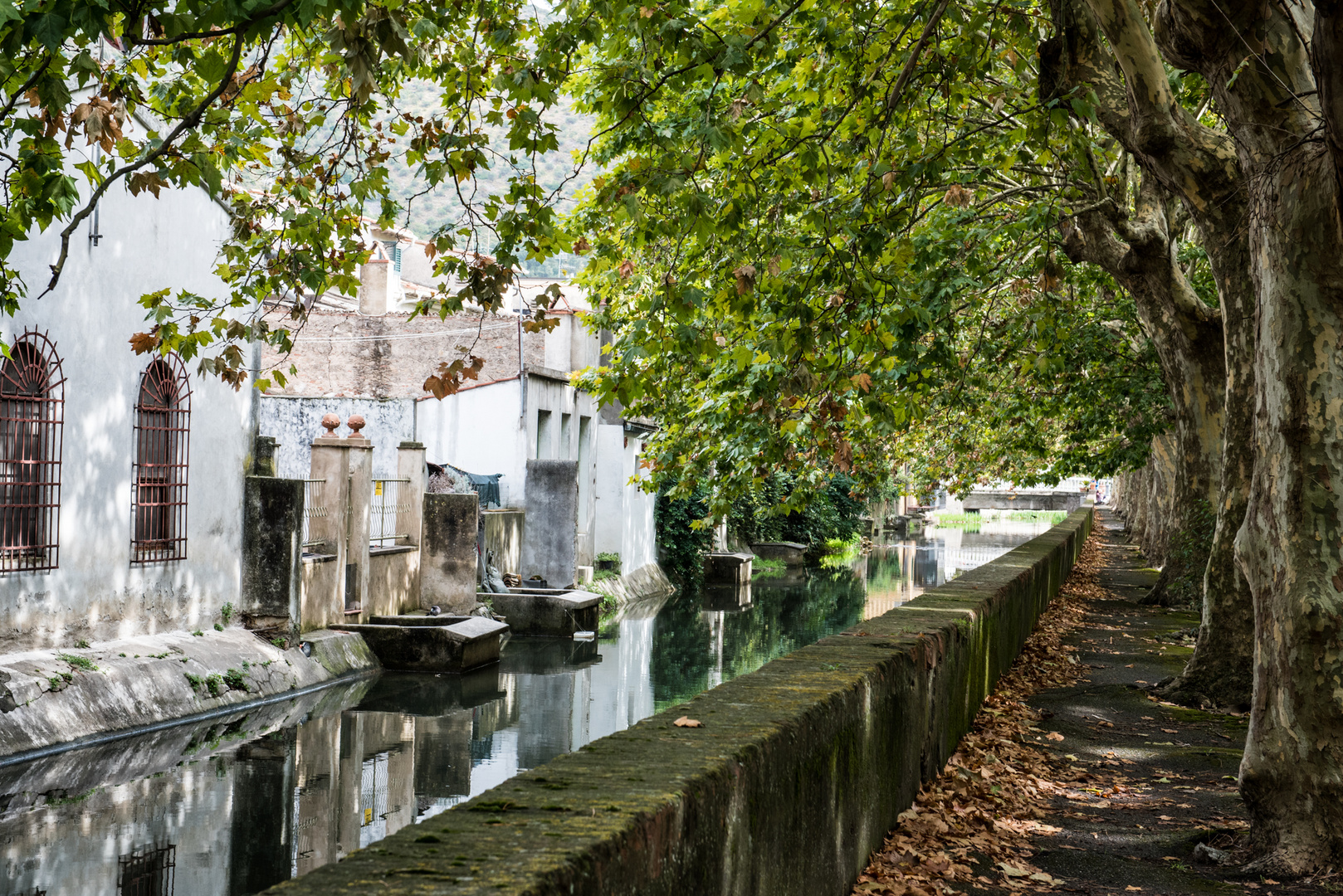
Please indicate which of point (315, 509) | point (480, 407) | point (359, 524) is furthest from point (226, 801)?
→ point (480, 407)

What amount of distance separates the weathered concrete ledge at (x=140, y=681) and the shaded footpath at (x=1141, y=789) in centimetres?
824

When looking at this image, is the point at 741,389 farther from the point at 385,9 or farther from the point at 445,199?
the point at 445,199

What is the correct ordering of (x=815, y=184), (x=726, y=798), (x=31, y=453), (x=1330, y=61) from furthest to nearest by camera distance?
(x=31, y=453) < (x=815, y=184) < (x=1330, y=61) < (x=726, y=798)

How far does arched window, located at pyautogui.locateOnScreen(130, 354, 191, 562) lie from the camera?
13.7m

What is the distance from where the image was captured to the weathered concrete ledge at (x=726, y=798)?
2475 millimetres

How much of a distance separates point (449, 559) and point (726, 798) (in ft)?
57.3

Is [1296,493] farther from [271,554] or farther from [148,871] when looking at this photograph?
[271,554]

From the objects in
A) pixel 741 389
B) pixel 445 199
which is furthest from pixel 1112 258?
pixel 445 199

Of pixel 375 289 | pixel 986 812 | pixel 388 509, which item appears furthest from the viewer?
pixel 375 289

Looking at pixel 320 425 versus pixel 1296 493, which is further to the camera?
pixel 320 425

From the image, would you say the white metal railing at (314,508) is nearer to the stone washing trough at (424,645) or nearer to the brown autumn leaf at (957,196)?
the stone washing trough at (424,645)

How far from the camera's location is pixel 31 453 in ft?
39.1

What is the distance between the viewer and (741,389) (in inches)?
458

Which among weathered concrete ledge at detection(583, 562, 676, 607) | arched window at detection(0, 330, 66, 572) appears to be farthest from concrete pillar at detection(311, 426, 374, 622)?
weathered concrete ledge at detection(583, 562, 676, 607)
